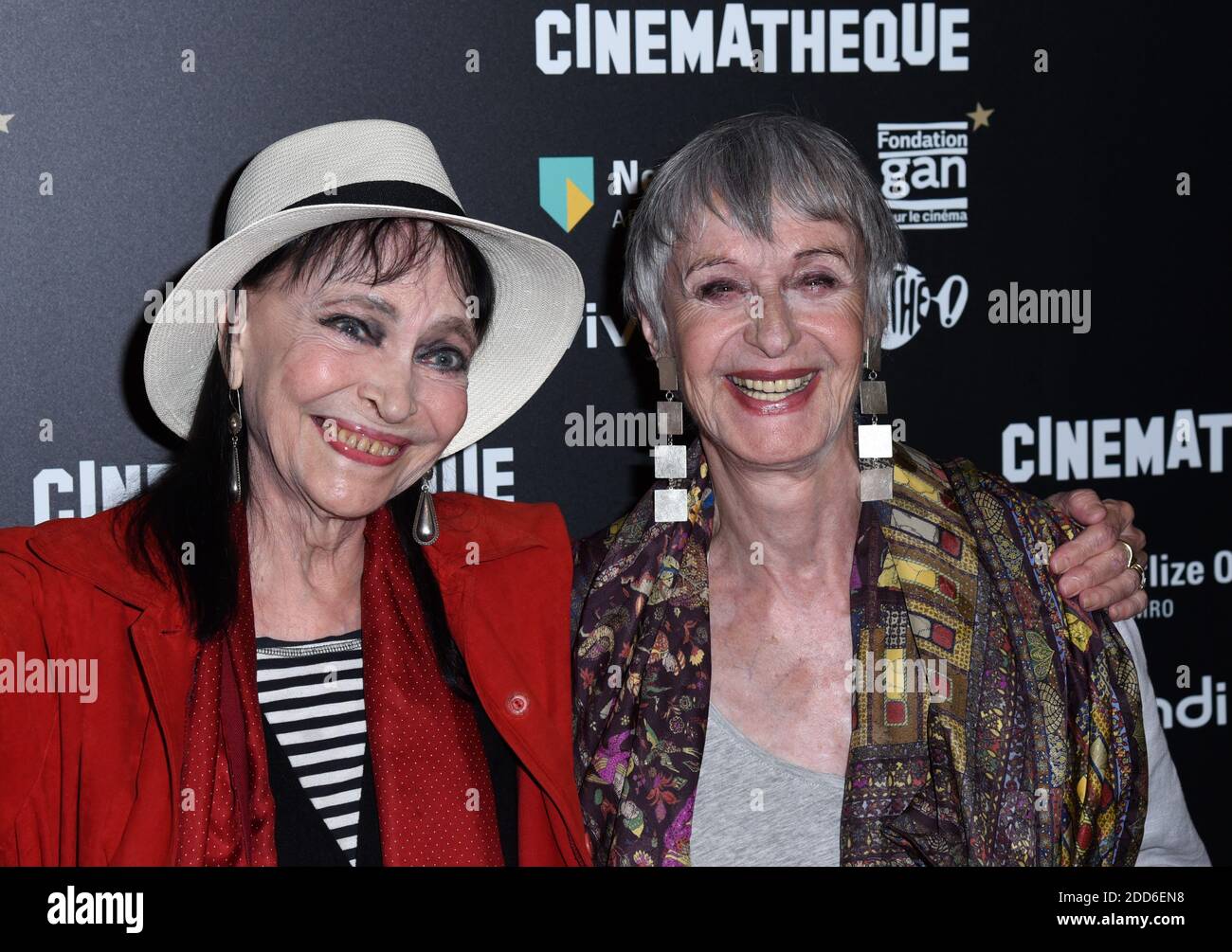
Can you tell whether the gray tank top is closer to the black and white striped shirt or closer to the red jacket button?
the red jacket button

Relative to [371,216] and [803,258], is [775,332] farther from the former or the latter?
[371,216]

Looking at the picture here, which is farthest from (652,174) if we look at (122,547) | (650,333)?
(122,547)

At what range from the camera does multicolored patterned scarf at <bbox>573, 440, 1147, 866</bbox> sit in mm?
1831

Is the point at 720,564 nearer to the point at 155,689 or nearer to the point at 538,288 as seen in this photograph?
the point at 538,288

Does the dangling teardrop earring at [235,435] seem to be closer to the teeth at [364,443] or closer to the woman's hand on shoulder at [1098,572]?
the teeth at [364,443]

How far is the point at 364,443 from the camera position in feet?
5.89

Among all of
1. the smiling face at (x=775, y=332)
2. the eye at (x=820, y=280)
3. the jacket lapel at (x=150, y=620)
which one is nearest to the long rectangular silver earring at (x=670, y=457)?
the smiling face at (x=775, y=332)

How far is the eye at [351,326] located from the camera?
A: 1.76 metres

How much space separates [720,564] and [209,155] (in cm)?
118

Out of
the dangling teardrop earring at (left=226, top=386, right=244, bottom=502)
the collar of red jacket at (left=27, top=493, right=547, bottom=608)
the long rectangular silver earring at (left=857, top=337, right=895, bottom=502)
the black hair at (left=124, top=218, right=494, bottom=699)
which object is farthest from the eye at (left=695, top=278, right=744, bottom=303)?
the dangling teardrop earring at (left=226, top=386, right=244, bottom=502)

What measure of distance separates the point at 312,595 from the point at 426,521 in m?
0.20

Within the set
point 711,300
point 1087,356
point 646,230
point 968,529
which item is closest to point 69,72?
point 646,230

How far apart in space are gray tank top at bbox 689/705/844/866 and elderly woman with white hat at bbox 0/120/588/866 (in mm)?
193

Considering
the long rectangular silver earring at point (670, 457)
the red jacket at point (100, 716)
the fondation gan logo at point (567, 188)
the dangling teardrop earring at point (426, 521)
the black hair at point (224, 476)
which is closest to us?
the red jacket at point (100, 716)
